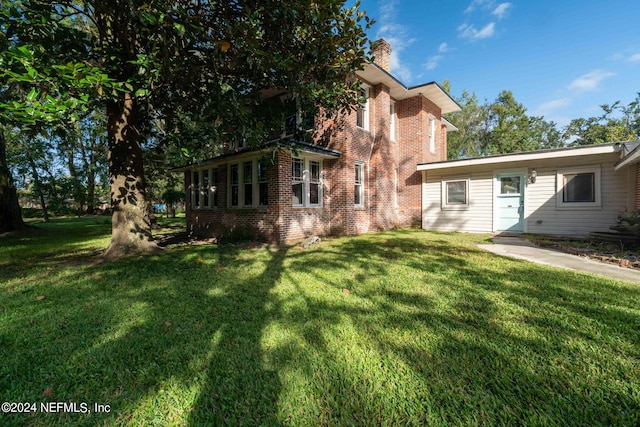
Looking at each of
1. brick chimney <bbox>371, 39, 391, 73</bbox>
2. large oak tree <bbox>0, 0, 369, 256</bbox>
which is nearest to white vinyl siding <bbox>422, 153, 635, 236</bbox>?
brick chimney <bbox>371, 39, 391, 73</bbox>

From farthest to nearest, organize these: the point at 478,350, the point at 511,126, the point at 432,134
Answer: the point at 511,126, the point at 432,134, the point at 478,350

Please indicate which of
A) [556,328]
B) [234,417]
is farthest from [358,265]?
[234,417]

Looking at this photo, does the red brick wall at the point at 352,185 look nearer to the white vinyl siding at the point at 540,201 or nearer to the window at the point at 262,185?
the window at the point at 262,185

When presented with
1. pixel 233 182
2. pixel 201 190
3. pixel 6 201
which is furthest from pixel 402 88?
pixel 6 201

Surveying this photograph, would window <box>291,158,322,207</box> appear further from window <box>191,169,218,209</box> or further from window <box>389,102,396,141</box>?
window <box>389,102,396,141</box>

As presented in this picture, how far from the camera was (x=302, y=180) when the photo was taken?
949 cm

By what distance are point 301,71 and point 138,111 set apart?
4.68 m

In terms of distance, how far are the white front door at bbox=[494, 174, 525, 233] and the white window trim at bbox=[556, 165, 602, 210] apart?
3.51 ft

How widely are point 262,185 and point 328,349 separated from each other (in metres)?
7.67

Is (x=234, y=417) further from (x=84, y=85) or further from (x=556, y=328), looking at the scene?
(x=84, y=85)

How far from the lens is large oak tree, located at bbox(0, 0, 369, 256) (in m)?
3.94

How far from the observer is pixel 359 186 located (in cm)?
1134

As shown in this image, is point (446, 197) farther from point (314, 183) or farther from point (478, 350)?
point (478, 350)

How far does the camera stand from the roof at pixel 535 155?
8.48 m
